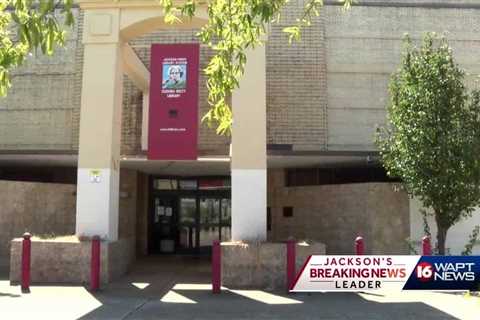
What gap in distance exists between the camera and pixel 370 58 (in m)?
19.8

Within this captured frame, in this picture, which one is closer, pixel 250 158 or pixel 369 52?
pixel 250 158

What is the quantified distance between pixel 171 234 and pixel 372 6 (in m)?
11.1

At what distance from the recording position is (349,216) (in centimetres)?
1641

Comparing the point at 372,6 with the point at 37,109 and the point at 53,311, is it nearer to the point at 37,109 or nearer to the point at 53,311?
the point at 37,109

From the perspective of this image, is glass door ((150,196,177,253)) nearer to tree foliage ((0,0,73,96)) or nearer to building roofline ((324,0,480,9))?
building roofline ((324,0,480,9))

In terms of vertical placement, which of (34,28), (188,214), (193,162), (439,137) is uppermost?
(439,137)

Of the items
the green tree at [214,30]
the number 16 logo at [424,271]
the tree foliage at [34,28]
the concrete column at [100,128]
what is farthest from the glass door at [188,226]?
the tree foliage at [34,28]

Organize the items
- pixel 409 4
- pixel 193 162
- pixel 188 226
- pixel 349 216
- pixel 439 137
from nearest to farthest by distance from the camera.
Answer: pixel 439 137 < pixel 193 162 < pixel 349 216 < pixel 409 4 < pixel 188 226

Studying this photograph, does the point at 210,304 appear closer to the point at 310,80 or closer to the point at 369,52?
the point at 310,80

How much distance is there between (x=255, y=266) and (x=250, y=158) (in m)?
2.37

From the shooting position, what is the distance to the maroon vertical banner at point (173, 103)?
13445mm

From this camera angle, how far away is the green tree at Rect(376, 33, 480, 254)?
13.3 m

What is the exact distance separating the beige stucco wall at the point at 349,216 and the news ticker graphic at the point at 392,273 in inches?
204

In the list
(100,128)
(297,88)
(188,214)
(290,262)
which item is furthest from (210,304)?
(188,214)
